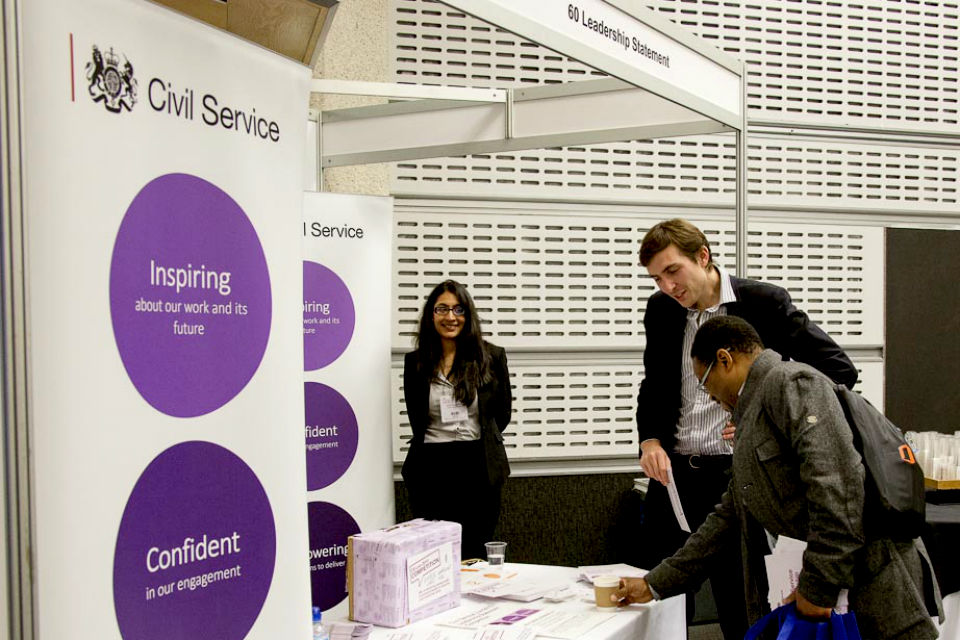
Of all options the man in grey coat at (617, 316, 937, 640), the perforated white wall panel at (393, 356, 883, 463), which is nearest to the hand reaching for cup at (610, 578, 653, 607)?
the man in grey coat at (617, 316, 937, 640)

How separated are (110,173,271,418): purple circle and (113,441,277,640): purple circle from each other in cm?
9

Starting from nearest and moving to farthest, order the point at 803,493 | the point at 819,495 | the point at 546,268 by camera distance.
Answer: the point at 819,495 → the point at 803,493 → the point at 546,268

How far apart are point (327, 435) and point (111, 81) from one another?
227 cm

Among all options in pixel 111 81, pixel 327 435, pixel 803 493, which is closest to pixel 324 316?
pixel 327 435

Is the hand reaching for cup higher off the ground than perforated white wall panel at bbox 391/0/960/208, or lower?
lower

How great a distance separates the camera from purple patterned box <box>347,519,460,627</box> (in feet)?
6.59

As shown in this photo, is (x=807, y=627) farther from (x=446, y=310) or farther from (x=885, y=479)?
(x=446, y=310)

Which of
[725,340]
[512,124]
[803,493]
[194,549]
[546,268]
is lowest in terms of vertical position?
[803,493]

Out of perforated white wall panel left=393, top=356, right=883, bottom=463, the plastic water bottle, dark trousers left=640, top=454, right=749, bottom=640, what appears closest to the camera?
the plastic water bottle

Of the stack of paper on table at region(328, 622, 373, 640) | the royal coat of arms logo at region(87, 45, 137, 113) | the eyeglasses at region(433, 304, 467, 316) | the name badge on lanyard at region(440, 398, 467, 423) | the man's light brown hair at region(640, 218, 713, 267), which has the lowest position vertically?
the stack of paper on table at region(328, 622, 373, 640)

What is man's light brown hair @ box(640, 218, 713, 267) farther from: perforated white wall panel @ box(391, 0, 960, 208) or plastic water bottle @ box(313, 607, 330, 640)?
perforated white wall panel @ box(391, 0, 960, 208)

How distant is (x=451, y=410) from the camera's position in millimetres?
3643

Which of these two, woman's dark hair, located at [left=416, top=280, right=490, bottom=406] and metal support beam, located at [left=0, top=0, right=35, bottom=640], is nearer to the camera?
metal support beam, located at [left=0, top=0, right=35, bottom=640]

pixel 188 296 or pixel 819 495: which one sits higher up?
pixel 188 296
